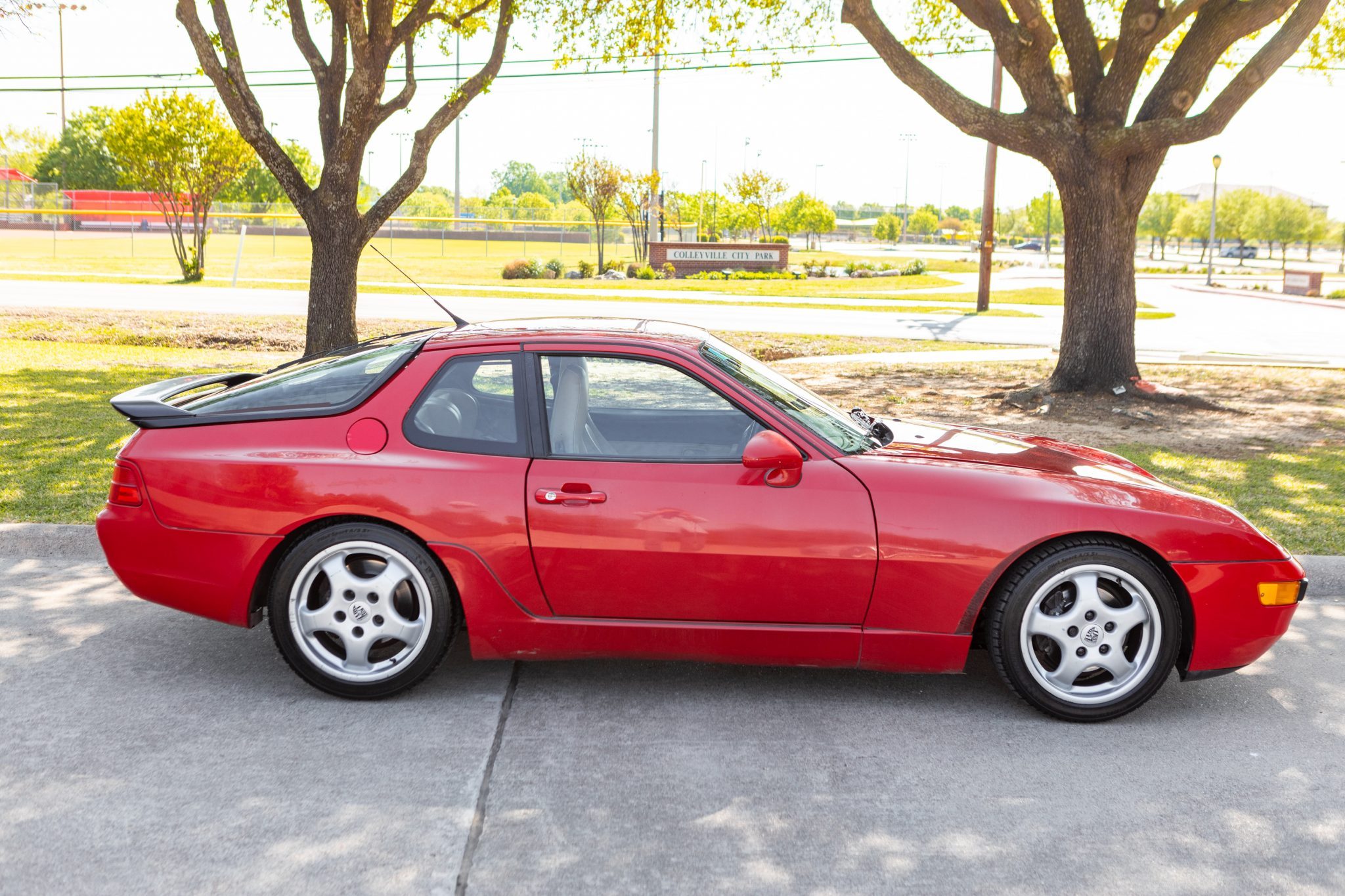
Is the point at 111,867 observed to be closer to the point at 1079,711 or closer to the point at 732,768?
the point at 732,768

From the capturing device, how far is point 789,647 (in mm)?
4098

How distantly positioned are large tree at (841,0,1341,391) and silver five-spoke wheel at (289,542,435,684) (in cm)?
873

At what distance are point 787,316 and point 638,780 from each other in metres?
21.2

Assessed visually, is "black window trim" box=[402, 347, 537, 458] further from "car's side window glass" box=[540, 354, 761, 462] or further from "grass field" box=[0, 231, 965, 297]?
"grass field" box=[0, 231, 965, 297]

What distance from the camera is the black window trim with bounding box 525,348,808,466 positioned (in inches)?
162

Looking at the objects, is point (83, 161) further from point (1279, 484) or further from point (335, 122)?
point (1279, 484)

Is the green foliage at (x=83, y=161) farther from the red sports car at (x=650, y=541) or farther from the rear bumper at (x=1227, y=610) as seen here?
the rear bumper at (x=1227, y=610)

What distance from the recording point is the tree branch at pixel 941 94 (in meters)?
11.3

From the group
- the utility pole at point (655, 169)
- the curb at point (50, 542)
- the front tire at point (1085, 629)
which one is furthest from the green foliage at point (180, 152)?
the front tire at point (1085, 629)

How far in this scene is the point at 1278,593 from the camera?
412 centimetres

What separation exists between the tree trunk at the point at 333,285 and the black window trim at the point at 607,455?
8.56m

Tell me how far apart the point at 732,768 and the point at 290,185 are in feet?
33.6

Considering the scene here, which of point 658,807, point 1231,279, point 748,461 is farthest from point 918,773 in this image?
point 1231,279

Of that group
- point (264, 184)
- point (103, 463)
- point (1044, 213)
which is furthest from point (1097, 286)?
point (1044, 213)
